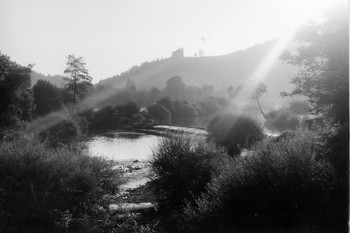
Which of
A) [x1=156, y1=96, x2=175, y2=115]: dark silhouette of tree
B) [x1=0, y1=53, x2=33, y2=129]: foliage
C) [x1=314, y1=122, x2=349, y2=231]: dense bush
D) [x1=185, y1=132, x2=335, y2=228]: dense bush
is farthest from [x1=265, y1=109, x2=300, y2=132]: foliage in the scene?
[x1=156, y1=96, x2=175, y2=115]: dark silhouette of tree

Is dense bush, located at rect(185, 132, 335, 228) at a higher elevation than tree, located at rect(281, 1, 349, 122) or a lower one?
lower

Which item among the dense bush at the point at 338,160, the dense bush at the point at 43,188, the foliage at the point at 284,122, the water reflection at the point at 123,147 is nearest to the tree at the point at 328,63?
the dense bush at the point at 338,160

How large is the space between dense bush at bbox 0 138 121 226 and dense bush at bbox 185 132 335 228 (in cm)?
397

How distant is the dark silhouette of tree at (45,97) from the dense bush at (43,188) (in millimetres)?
55250

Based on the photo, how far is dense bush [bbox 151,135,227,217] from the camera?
1489cm

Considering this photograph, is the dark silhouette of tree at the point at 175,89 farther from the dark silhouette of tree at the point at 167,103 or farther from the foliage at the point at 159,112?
the foliage at the point at 159,112

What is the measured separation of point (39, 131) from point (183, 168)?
85.5ft

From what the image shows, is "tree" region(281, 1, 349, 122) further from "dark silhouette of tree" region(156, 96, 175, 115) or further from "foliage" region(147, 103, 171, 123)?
"dark silhouette of tree" region(156, 96, 175, 115)

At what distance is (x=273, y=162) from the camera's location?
1074 cm

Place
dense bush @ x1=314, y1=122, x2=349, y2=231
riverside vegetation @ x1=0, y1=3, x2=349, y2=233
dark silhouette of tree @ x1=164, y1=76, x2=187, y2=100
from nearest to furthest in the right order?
1. dense bush @ x1=314, y1=122, x2=349, y2=231
2. riverside vegetation @ x1=0, y1=3, x2=349, y2=233
3. dark silhouette of tree @ x1=164, y1=76, x2=187, y2=100

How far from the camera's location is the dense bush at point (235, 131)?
3195 centimetres

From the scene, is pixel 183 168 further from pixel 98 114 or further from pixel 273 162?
pixel 98 114

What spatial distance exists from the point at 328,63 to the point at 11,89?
30518mm

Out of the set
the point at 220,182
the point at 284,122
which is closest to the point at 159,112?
the point at 284,122
